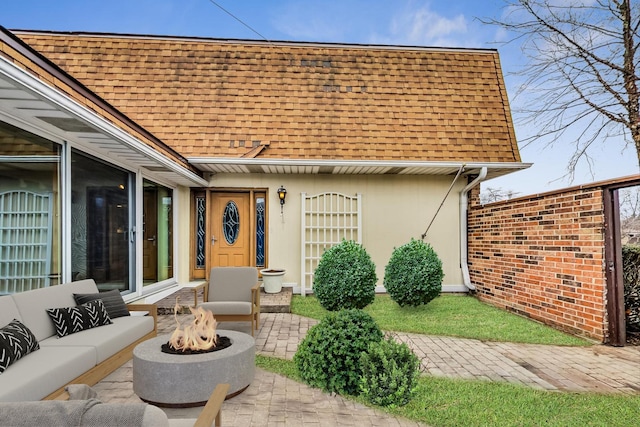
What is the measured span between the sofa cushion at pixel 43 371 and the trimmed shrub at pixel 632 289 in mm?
5823

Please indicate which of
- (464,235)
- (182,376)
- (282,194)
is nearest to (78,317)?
(182,376)

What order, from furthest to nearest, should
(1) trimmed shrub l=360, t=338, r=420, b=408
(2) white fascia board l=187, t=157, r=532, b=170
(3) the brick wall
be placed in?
1. (2) white fascia board l=187, t=157, r=532, b=170
2. (3) the brick wall
3. (1) trimmed shrub l=360, t=338, r=420, b=408

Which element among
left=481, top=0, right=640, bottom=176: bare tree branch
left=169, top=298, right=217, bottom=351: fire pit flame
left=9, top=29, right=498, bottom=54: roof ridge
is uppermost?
left=9, top=29, right=498, bottom=54: roof ridge

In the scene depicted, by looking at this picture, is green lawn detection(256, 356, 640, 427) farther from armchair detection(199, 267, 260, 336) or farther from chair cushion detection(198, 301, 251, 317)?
armchair detection(199, 267, 260, 336)

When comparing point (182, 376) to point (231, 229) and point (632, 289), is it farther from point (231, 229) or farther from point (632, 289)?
point (231, 229)

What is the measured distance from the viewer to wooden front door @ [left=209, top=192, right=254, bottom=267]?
26.8 ft

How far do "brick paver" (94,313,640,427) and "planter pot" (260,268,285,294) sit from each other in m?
2.15

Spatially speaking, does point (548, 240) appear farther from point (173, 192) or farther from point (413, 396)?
point (173, 192)

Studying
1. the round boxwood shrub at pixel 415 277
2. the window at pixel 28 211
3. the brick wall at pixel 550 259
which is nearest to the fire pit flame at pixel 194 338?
the window at pixel 28 211

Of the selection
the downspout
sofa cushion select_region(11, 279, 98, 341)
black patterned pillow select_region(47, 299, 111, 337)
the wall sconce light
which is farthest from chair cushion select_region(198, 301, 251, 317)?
the downspout

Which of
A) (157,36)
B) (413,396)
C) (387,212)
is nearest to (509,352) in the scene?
(413,396)

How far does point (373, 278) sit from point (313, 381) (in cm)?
302

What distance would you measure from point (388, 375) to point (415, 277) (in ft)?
10.9

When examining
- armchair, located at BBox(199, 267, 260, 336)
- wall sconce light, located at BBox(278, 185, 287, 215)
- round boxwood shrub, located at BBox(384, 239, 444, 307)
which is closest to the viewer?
armchair, located at BBox(199, 267, 260, 336)
